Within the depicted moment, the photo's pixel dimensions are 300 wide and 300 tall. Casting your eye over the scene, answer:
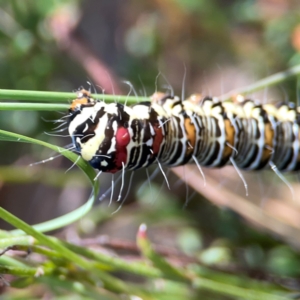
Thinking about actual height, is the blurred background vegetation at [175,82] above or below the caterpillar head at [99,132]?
above

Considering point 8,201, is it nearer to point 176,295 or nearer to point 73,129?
→ point 176,295

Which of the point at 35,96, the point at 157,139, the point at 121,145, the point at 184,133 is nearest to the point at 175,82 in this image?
the point at 184,133

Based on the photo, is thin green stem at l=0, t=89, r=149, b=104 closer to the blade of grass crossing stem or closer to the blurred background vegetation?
the blade of grass crossing stem

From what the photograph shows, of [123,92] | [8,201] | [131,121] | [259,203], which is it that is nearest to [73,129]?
[131,121]

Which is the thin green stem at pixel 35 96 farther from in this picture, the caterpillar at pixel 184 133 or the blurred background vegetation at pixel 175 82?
the blurred background vegetation at pixel 175 82

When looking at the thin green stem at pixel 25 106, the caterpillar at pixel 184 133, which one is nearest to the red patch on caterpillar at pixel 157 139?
the caterpillar at pixel 184 133

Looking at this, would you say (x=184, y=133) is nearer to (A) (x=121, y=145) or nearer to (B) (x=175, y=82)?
(A) (x=121, y=145)

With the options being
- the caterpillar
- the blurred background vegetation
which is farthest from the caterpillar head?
the blurred background vegetation
